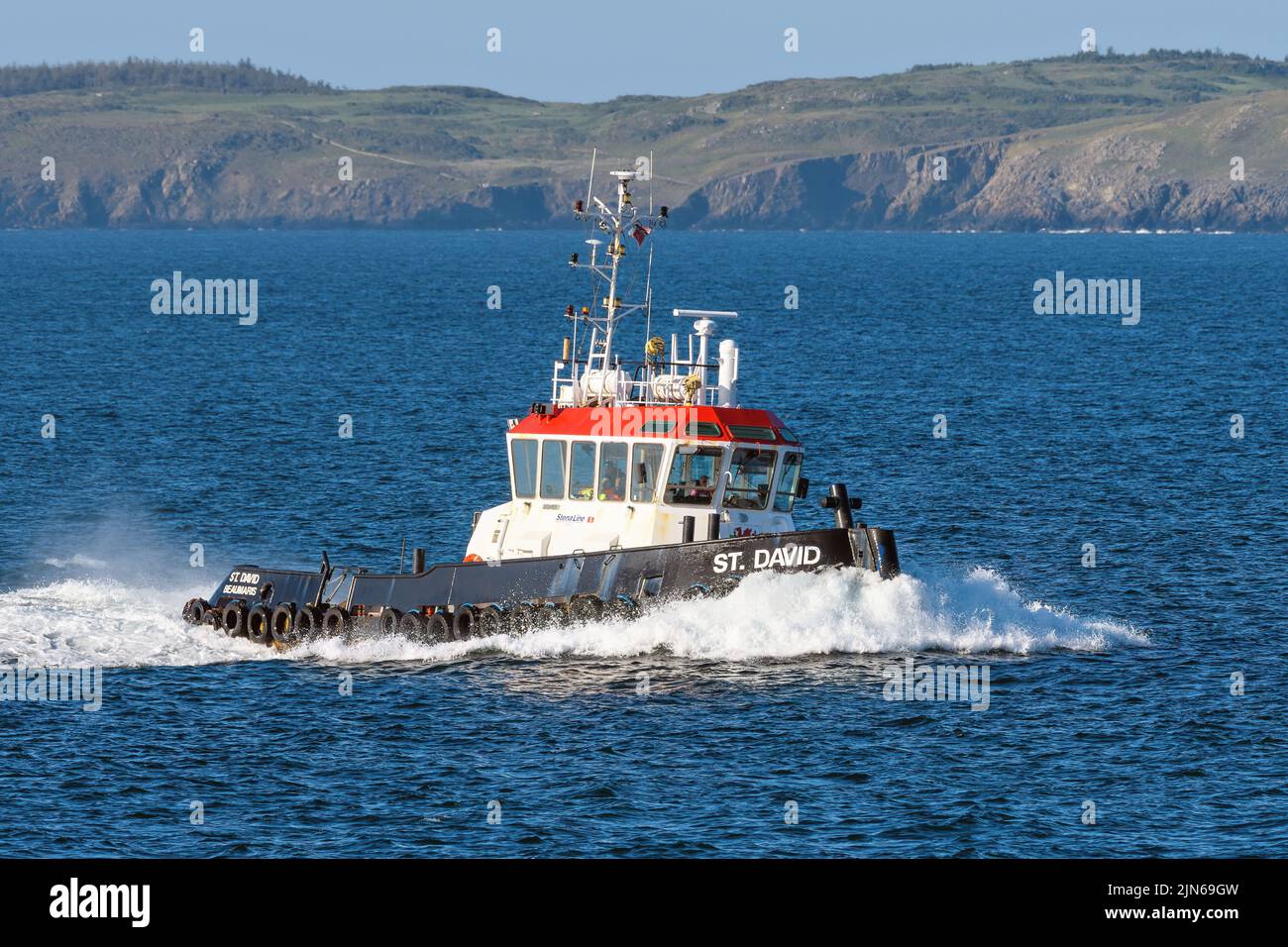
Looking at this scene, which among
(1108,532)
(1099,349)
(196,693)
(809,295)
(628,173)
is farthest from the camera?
(809,295)

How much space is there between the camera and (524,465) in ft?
139

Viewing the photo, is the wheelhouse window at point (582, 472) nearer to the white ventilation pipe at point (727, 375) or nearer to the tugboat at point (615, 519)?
the tugboat at point (615, 519)

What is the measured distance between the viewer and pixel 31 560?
2039 inches

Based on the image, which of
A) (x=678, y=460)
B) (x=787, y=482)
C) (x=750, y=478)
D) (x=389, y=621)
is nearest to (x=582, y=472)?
(x=678, y=460)

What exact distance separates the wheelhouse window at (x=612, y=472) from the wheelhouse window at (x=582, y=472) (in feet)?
0.67

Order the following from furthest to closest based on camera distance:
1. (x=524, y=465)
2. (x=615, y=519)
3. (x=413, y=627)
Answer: (x=524, y=465), (x=615, y=519), (x=413, y=627)

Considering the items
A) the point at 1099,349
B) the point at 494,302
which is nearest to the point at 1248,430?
the point at 1099,349

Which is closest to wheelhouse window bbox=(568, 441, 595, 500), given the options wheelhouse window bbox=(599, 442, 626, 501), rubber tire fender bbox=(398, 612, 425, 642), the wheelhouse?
the wheelhouse

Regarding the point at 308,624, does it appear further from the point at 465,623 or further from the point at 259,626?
the point at 465,623

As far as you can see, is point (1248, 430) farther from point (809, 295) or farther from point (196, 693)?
point (809, 295)

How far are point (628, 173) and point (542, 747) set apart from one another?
45.7ft
